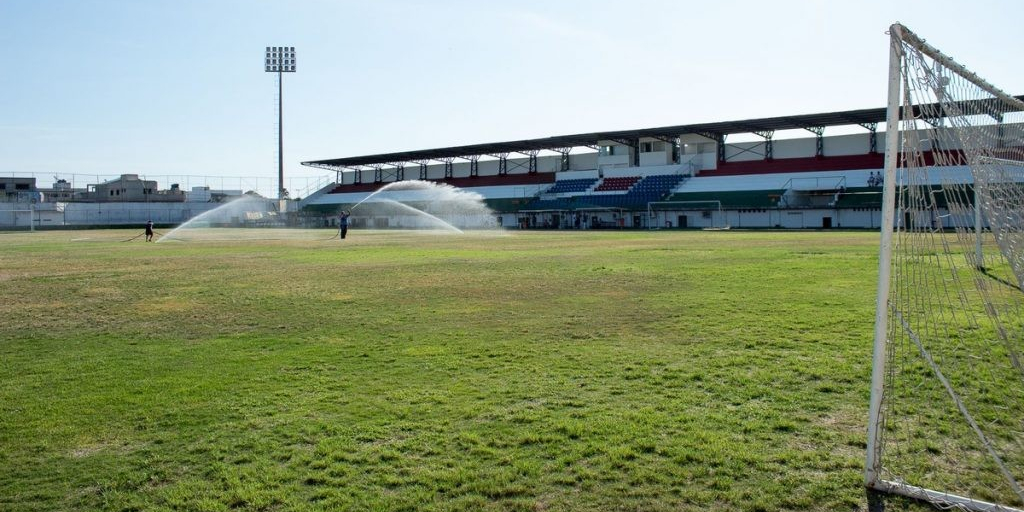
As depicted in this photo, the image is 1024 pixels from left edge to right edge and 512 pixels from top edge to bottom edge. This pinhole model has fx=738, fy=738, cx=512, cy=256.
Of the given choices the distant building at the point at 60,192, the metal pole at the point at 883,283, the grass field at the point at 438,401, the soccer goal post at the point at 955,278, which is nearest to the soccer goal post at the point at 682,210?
the grass field at the point at 438,401

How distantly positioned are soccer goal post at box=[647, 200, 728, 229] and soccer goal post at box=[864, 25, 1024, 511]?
197 feet

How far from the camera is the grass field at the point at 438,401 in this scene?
15.9 feet

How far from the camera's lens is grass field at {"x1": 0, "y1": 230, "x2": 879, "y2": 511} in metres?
4.84

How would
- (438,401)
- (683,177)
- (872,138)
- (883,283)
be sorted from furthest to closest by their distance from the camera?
(683,177) → (872,138) → (438,401) → (883,283)

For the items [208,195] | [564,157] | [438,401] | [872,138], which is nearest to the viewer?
[438,401]

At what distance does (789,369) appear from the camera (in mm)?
7871

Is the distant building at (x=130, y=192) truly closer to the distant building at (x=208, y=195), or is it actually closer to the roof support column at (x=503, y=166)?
the distant building at (x=208, y=195)

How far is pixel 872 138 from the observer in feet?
219

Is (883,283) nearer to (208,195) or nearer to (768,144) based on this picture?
(768,144)

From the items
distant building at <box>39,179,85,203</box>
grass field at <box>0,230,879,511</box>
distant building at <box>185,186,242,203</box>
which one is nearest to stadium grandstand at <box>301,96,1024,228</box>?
distant building at <box>185,186,242,203</box>

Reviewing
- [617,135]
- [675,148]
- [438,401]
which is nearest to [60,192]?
[617,135]

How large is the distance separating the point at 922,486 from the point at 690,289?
410 inches

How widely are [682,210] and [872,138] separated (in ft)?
58.8

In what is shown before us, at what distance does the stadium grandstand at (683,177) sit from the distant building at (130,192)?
2087cm
